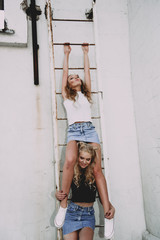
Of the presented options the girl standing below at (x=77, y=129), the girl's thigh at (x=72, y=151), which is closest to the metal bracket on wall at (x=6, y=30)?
the girl standing below at (x=77, y=129)

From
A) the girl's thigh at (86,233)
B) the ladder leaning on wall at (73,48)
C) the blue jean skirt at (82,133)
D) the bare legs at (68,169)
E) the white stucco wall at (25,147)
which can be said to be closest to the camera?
the girl's thigh at (86,233)

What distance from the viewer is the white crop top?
7.80 ft

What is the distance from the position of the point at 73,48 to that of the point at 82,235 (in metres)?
2.27

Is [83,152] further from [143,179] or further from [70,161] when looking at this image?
[143,179]

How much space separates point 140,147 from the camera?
270 cm

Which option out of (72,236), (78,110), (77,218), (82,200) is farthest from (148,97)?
(72,236)

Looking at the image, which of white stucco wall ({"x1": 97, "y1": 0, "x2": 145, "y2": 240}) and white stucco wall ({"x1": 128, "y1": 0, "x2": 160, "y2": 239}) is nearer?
white stucco wall ({"x1": 128, "y1": 0, "x2": 160, "y2": 239})

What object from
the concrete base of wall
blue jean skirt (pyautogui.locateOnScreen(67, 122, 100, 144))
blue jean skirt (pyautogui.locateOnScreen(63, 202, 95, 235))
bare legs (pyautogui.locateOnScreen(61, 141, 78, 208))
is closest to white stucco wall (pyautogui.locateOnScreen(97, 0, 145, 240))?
the concrete base of wall

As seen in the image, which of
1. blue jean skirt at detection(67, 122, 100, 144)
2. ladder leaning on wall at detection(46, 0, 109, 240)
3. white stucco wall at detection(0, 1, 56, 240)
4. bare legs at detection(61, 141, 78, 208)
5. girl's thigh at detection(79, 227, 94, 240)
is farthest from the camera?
ladder leaning on wall at detection(46, 0, 109, 240)

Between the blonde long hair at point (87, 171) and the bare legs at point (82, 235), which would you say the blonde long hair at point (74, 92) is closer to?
the blonde long hair at point (87, 171)

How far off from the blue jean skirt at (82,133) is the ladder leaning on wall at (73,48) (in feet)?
0.77

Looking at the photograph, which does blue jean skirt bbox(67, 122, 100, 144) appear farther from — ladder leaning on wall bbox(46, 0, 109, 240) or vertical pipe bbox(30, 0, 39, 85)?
vertical pipe bbox(30, 0, 39, 85)

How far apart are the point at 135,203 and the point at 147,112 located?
44.6 inches

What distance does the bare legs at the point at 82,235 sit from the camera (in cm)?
197
